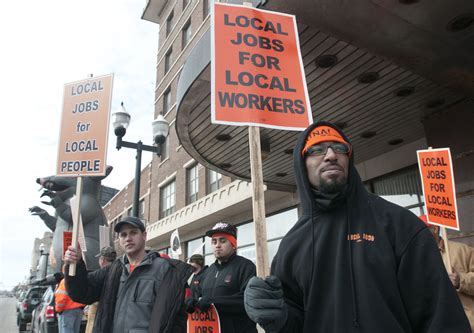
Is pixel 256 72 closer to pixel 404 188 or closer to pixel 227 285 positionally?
pixel 227 285

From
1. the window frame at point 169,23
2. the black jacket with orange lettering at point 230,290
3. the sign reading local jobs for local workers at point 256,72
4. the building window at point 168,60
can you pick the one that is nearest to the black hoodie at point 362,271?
the sign reading local jobs for local workers at point 256,72

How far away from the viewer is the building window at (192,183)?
60.8ft

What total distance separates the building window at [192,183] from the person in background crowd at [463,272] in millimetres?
14633

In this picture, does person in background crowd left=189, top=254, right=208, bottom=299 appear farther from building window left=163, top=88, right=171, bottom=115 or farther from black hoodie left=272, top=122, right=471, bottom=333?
building window left=163, top=88, right=171, bottom=115

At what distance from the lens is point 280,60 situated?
3.14 metres

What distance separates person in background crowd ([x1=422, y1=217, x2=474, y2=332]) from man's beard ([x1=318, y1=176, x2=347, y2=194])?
96.8 inches

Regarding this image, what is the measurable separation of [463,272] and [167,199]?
1906 cm

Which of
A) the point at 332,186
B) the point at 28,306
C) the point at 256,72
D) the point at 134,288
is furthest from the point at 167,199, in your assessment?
the point at 332,186

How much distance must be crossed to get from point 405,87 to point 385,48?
138 cm

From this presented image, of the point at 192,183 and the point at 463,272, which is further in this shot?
the point at 192,183

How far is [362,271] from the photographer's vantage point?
5.58 feet

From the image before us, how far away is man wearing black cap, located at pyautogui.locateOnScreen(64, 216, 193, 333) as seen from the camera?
10.4ft

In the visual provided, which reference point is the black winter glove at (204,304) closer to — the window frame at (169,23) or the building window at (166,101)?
the building window at (166,101)

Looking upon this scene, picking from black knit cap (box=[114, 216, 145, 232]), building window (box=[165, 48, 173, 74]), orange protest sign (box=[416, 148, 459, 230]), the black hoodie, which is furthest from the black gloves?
building window (box=[165, 48, 173, 74])
